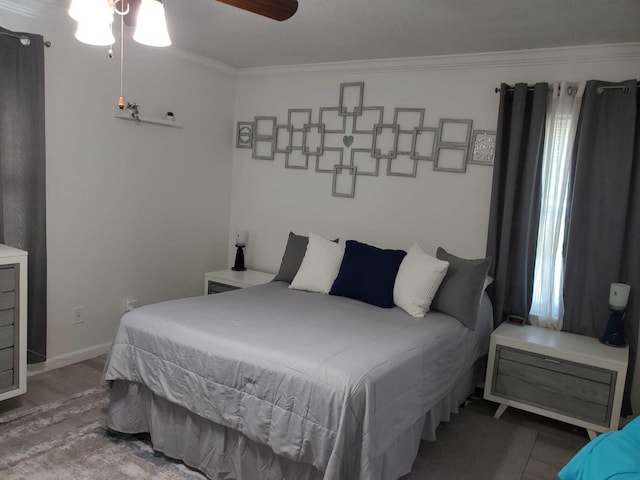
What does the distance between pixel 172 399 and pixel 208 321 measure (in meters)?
0.40

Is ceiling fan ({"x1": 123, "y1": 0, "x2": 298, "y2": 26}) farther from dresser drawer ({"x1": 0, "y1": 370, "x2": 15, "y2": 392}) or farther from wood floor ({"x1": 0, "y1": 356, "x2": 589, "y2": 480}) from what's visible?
wood floor ({"x1": 0, "y1": 356, "x2": 589, "y2": 480})

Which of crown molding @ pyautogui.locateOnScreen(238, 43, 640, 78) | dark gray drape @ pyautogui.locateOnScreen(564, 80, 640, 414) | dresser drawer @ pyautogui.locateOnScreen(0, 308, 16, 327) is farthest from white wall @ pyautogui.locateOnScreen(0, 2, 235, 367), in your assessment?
dark gray drape @ pyautogui.locateOnScreen(564, 80, 640, 414)

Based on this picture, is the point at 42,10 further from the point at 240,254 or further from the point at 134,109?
the point at 240,254

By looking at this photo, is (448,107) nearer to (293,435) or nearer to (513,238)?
(513,238)

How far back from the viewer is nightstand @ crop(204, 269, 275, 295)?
3953mm

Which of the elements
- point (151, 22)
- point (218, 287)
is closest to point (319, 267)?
point (218, 287)

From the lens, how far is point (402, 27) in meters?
2.96

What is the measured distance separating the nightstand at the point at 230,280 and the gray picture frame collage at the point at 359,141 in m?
0.94

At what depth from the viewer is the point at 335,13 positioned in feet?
9.13

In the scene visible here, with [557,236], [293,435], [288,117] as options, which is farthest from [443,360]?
[288,117]

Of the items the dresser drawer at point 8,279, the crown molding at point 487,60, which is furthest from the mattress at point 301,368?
the crown molding at point 487,60

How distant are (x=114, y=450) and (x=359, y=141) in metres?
2.69

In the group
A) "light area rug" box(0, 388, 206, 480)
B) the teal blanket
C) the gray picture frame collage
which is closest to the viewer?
the teal blanket

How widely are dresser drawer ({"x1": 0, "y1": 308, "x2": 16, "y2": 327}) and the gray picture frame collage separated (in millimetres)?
2377
